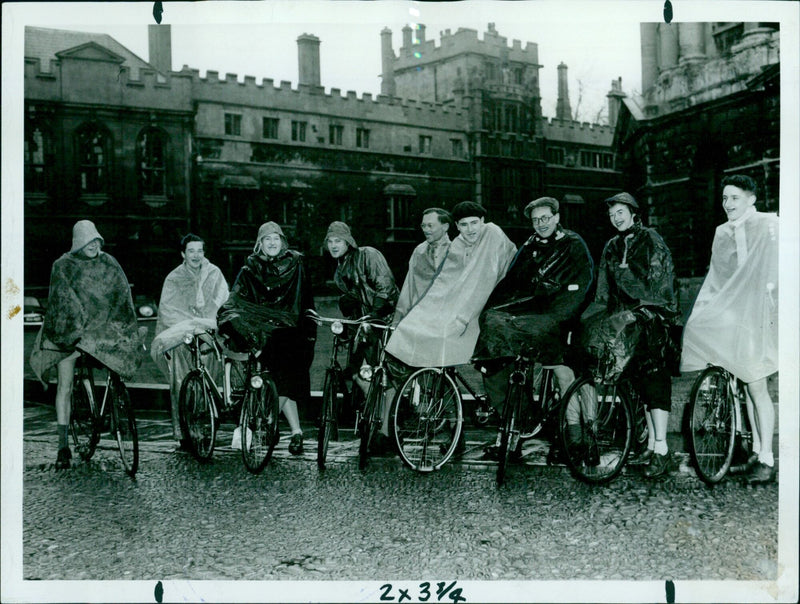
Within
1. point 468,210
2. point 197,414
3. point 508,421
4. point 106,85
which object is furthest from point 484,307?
point 106,85

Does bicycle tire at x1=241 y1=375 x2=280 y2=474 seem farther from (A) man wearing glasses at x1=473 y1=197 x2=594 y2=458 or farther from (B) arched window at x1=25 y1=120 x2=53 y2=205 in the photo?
(B) arched window at x1=25 y1=120 x2=53 y2=205

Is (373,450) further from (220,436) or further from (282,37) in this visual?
(282,37)

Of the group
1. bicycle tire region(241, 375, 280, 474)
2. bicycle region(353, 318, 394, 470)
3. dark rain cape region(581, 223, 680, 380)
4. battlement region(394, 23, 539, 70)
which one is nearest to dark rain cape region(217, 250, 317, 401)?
bicycle tire region(241, 375, 280, 474)

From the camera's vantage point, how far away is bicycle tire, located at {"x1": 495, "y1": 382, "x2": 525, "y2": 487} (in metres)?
5.09

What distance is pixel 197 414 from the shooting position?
5.77 meters

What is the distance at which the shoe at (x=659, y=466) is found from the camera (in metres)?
5.26

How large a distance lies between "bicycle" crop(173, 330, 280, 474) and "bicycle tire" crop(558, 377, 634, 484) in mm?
1890

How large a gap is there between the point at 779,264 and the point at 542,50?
2.03 m

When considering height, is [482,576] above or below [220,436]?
below

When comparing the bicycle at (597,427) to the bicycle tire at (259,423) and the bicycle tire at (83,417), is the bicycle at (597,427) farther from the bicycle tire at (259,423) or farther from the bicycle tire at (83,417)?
the bicycle tire at (83,417)

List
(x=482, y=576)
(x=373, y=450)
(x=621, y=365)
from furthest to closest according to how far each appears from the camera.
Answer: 1. (x=373, y=450)
2. (x=621, y=365)
3. (x=482, y=576)

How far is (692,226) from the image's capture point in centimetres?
536

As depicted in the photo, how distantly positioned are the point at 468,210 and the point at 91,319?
8.90 ft

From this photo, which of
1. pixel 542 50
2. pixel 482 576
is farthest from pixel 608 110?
pixel 482 576
